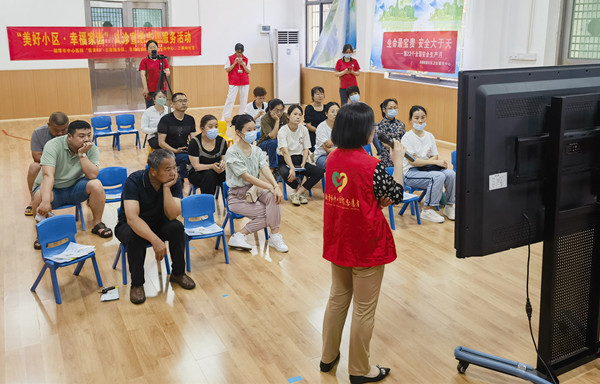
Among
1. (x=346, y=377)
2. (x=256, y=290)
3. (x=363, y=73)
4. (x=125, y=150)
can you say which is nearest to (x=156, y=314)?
(x=256, y=290)

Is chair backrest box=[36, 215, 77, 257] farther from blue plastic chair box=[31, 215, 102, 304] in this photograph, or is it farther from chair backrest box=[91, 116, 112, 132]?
chair backrest box=[91, 116, 112, 132]

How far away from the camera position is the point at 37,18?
38.1 feet

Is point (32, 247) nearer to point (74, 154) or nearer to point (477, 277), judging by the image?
point (74, 154)

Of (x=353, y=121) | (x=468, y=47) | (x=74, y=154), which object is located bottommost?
(x=74, y=154)

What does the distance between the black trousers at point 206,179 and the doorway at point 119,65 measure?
774 centimetres

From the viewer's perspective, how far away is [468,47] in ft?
28.6

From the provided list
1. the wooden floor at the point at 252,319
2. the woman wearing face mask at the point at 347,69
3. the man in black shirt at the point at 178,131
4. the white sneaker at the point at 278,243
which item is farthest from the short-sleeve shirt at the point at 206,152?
the woman wearing face mask at the point at 347,69

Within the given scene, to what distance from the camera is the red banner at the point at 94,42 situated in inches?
456

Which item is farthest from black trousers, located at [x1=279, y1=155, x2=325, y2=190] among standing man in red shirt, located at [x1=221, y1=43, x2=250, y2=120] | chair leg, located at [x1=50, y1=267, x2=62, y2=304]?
standing man in red shirt, located at [x1=221, y1=43, x2=250, y2=120]

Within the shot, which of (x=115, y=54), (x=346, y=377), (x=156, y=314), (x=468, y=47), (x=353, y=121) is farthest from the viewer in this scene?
(x=115, y=54)

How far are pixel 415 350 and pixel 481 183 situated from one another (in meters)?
1.47

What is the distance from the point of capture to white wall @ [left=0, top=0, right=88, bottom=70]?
1138 centimetres

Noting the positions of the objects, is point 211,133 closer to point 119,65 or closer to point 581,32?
point 581,32

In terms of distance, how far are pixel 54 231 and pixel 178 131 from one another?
98.9 inches
